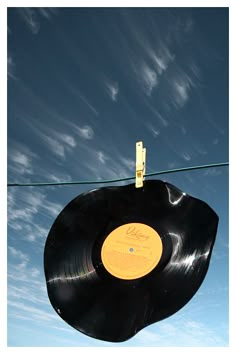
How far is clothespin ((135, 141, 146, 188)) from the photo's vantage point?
9.22 ft

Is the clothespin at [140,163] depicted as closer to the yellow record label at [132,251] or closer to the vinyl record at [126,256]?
the vinyl record at [126,256]

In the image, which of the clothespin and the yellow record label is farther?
the clothespin

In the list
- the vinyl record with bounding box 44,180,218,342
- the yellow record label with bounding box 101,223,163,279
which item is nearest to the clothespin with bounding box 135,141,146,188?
the vinyl record with bounding box 44,180,218,342

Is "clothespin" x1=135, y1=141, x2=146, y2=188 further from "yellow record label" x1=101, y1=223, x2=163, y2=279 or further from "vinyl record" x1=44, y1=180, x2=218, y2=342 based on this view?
"yellow record label" x1=101, y1=223, x2=163, y2=279

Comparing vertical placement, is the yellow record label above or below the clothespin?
below

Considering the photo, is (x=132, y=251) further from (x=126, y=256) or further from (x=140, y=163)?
(x=140, y=163)

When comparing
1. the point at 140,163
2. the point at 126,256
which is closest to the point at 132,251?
the point at 126,256

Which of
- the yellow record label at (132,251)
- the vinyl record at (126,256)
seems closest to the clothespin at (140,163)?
the vinyl record at (126,256)

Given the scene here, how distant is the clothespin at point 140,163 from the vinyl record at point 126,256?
6 cm

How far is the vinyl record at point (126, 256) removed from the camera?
2.50m

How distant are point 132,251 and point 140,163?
0.61 m

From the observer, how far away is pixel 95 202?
2.99 metres
